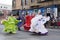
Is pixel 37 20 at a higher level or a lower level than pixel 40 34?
higher

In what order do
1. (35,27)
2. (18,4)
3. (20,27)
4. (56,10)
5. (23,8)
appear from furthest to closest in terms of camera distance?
1. (18,4)
2. (23,8)
3. (56,10)
4. (20,27)
5. (35,27)

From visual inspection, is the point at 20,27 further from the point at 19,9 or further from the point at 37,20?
the point at 19,9

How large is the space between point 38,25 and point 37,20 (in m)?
0.39

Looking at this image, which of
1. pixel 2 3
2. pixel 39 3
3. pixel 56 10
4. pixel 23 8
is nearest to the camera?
pixel 56 10

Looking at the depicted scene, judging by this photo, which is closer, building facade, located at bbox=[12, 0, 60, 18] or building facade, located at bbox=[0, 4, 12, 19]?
building facade, located at bbox=[12, 0, 60, 18]

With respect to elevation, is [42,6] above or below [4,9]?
above

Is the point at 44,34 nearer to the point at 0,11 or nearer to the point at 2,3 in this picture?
the point at 0,11

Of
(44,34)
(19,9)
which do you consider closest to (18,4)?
(19,9)

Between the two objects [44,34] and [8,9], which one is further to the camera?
[8,9]

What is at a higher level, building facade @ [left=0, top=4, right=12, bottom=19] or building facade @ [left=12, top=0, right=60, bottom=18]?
building facade @ [left=12, top=0, right=60, bottom=18]

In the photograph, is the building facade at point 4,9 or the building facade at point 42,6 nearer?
the building facade at point 42,6

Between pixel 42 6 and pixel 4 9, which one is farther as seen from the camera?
pixel 4 9

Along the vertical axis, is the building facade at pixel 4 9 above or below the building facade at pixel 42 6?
below

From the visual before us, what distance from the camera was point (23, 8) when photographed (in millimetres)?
46938
